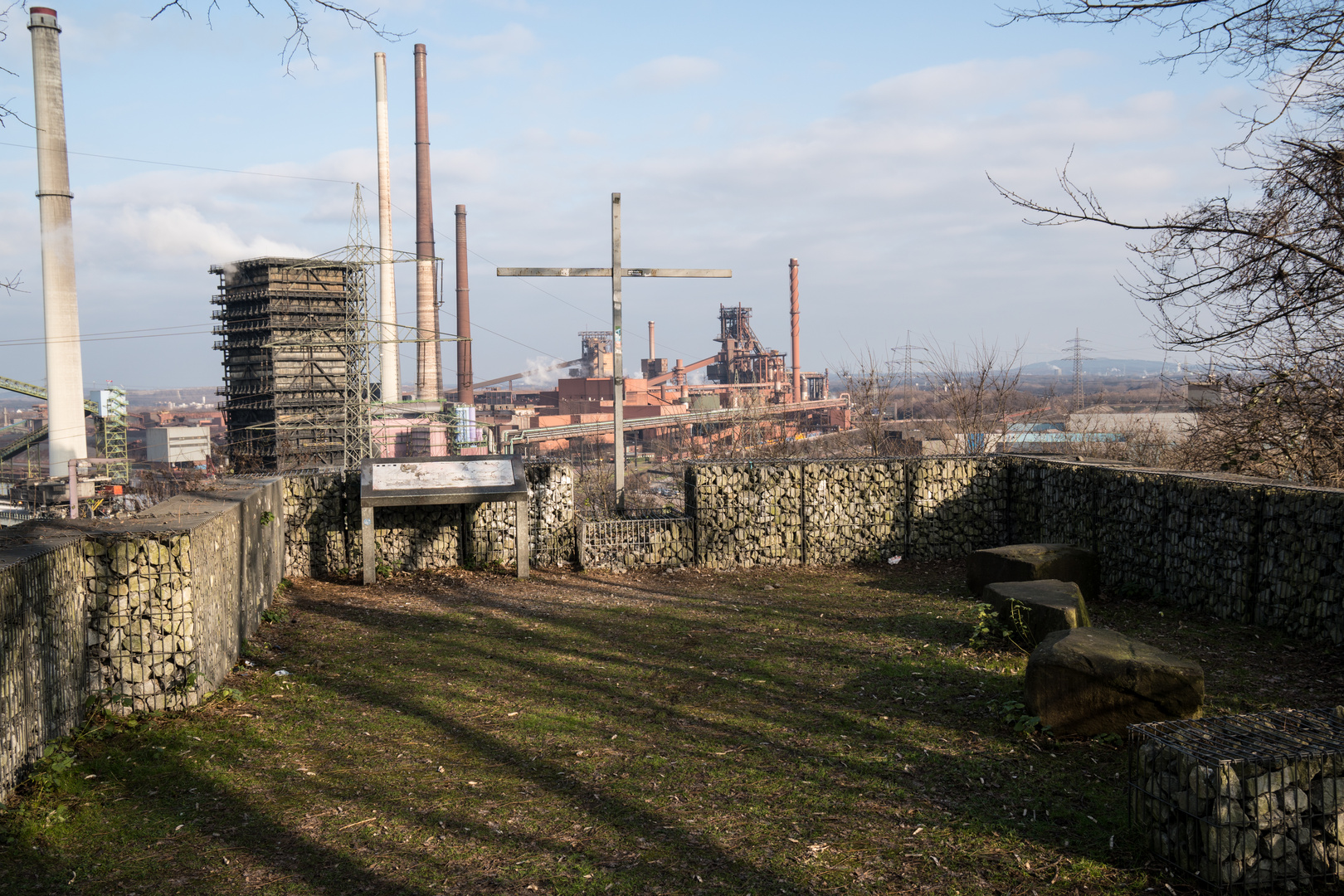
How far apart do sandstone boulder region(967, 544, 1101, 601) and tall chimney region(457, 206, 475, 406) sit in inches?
2200

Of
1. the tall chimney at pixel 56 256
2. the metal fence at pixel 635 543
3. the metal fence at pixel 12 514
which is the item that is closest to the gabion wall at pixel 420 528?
the metal fence at pixel 635 543

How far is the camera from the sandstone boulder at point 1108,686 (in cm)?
577

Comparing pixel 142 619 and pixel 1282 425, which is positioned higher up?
pixel 1282 425

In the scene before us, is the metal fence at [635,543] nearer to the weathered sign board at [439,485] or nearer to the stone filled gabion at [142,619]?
the weathered sign board at [439,485]

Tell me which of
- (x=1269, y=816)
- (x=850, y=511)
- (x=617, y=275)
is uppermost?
(x=617, y=275)

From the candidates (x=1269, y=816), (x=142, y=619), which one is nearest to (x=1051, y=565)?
(x=1269, y=816)

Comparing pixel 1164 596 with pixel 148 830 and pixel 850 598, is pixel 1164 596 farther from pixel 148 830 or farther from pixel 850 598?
pixel 148 830

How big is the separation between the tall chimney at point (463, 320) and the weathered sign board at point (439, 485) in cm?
5143

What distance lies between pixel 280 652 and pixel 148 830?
4.04m

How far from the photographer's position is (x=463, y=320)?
209 ft

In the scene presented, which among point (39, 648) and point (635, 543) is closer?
point (39, 648)

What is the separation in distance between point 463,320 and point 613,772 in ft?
201

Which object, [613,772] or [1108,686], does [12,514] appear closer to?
[613,772]

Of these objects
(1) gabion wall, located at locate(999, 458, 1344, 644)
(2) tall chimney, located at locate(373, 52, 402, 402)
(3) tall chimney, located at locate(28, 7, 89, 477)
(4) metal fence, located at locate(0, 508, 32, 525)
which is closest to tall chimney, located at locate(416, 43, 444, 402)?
(2) tall chimney, located at locate(373, 52, 402, 402)
